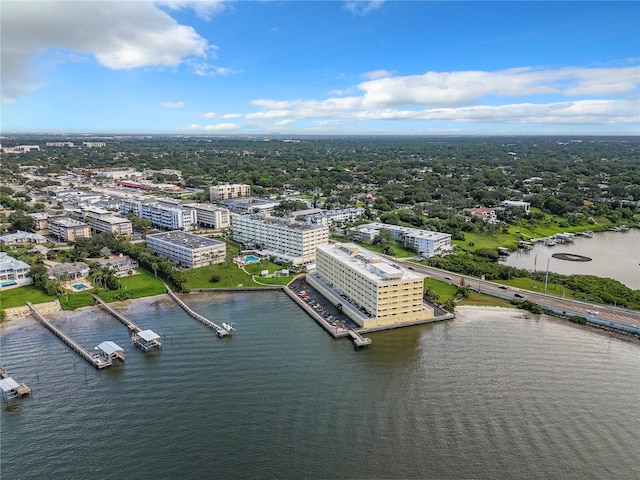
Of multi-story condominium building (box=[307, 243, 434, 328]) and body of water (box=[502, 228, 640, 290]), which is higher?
multi-story condominium building (box=[307, 243, 434, 328])

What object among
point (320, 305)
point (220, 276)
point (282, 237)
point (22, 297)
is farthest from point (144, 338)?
point (282, 237)

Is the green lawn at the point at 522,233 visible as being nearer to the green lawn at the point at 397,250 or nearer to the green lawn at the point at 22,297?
the green lawn at the point at 397,250

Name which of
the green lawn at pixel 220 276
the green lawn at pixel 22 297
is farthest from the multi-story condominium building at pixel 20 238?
the green lawn at pixel 220 276

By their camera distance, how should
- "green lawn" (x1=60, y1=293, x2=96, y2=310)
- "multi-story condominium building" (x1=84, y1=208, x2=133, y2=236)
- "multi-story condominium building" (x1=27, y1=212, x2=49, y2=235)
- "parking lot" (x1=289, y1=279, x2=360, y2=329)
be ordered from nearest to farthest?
1. "parking lot" (x1=289, y1=279, x2=360, y2=329)
2. "green lawn" (x1=60, y1=293, x2=96, y2=310)
3. "multi-story condominium building" (x1=84, y1=208, x2=133, y2=236)
4. "multi-story condominium building" (x1=27, y1=212, x2=49, y2=235)

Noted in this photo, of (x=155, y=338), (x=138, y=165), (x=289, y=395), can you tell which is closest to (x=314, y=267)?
(x=155, y=338)

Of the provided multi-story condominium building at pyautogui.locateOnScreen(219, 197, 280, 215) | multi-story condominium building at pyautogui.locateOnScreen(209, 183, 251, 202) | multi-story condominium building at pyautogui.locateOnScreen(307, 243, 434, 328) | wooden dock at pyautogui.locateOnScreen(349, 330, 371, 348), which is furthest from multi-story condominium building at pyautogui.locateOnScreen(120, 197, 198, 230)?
wooden dock at pyautogui.locateOnScreen(349, 330, 371, 348)

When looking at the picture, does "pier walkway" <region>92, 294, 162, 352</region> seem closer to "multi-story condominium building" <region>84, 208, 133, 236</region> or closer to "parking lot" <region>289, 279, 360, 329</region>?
"parking lot" <region>289, 279, 360, 329</region>
